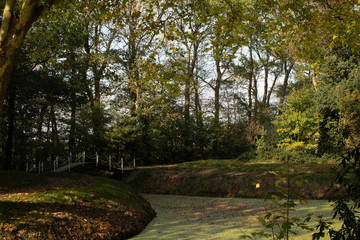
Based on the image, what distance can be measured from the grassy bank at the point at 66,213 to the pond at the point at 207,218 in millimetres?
510

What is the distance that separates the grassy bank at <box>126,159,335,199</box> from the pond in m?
1.49

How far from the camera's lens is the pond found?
6406 mm

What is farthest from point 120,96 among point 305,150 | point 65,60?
point 305,150

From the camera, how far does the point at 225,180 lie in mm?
13555

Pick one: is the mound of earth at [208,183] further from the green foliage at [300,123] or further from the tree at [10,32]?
the tree at [10,32]

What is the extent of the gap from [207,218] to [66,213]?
140 inches

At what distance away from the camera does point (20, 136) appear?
16.4 metres

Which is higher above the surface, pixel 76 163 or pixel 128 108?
pixel 128 108

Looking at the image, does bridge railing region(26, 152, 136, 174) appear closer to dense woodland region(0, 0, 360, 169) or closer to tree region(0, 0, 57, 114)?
dense woodland region(0, 0, 360, 169)

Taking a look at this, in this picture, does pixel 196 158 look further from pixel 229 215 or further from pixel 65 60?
pixel 229 215

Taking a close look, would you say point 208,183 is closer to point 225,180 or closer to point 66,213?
point 225,180

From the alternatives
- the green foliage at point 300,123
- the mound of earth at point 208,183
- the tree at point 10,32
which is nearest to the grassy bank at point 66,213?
the tree at point 10,32

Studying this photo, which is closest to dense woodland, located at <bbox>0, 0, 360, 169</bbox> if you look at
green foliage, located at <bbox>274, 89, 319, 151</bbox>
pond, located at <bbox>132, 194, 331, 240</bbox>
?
green foliage, located at <bbox>274, 89, 319, 151</bbox>

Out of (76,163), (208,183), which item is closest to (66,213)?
(76,163)
